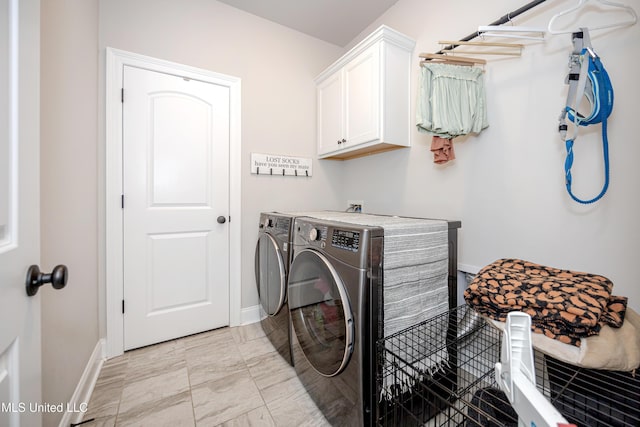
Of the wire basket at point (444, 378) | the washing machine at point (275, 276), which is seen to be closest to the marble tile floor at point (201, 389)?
the washing machine at point (275, 276)

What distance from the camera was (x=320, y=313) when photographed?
127 centimetres

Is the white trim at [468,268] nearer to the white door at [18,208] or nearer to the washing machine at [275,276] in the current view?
the washing machine at [275,276]

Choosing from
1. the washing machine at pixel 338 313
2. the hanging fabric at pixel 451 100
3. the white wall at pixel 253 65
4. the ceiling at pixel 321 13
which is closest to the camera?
the washing machine at pixel 338 313

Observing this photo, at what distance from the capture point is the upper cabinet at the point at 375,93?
1.79m

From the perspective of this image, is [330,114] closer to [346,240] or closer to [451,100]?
[451,100]

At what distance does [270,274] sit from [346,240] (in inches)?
36.5

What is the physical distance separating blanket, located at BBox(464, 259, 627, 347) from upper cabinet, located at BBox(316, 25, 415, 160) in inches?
46.0

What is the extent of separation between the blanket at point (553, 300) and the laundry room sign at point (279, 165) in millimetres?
1768

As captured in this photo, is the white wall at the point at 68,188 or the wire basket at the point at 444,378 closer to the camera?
the wire basket at the point at 444,378

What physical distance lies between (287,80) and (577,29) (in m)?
1.96

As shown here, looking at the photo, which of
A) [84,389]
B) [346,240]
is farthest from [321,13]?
[84,389]

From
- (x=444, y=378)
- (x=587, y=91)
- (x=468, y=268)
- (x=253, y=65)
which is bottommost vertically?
(x=444, y=378)

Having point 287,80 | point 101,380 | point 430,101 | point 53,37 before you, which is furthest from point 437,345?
point 287,80

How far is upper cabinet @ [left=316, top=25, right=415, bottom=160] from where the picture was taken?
5.87ft
